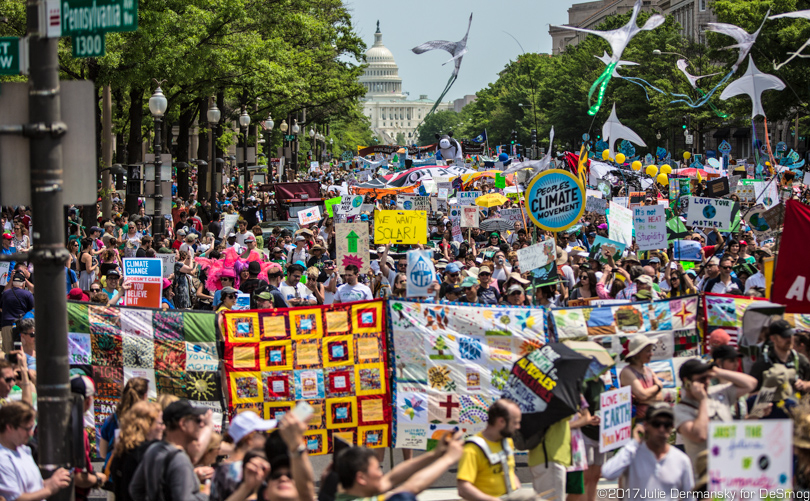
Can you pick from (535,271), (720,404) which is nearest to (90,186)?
(720,404)

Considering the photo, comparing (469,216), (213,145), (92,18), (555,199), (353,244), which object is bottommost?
(353,244)

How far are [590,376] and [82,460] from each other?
3.46 meters

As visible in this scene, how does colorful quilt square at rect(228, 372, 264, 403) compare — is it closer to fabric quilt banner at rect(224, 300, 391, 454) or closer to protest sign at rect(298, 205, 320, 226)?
fabric quilt banner at rect(224, 300, 391, 454)

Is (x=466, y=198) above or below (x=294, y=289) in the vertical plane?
above

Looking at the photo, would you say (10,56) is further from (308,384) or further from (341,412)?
(341,412)

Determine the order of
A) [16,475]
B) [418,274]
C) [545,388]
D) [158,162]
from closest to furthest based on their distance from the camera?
[16,475]
[545,388]
[418,274]
[158,162]

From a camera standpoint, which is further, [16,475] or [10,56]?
[16,475]

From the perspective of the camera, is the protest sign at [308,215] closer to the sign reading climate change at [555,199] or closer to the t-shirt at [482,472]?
the sign reading climate change at [555,199]

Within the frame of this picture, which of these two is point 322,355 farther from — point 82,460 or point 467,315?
point 82,460

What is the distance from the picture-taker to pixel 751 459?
479 centimetres

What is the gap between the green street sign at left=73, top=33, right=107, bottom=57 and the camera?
5254mm

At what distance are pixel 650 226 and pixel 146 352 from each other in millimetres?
8355

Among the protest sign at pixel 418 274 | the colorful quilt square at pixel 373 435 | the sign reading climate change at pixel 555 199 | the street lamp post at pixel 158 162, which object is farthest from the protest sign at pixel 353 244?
the street lamp post at pixel 158 162

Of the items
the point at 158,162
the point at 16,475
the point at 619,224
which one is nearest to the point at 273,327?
the point at 16,475
